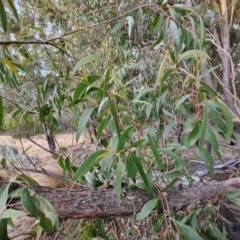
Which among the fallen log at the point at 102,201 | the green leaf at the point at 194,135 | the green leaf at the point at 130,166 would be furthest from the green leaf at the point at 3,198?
the green leaf at the point at 194,135

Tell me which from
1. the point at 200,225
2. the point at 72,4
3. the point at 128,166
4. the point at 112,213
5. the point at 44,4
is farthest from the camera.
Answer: the point at 44,4

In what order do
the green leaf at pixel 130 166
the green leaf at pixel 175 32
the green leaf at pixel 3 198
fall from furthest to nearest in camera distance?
the green leaf at pixel 175 32 < the green leaf at pixel 130 166 < the green leaf at pixel 3 198

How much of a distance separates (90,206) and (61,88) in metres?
0.45

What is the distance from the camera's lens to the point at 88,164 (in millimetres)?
383

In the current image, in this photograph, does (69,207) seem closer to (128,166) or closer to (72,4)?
(128,166)

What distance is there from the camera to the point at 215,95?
0.49m

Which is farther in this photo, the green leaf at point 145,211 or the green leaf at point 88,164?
the green leaf at point 145,211

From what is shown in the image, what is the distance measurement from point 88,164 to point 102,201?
0.77ft

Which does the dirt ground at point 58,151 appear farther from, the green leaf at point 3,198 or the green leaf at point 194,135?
the green leaf at point 194,135

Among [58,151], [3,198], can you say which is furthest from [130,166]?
[58,151]

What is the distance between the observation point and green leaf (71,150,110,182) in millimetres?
381

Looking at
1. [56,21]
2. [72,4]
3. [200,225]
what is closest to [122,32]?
[72,4]

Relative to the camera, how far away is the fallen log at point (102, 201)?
0.53 m

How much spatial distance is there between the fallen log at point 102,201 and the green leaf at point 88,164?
162 mm
